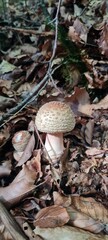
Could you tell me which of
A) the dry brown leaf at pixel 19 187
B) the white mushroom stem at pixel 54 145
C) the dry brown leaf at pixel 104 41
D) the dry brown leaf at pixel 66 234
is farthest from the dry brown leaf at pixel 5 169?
the dry brown leaf at pixel 104 41

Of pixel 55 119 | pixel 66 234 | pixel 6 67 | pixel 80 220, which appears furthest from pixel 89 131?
pixel 6 67

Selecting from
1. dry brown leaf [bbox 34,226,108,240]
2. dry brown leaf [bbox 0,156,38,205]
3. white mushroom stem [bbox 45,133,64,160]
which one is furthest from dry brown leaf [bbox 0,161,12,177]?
dry brown leaf [bbox 34,226,108,240]

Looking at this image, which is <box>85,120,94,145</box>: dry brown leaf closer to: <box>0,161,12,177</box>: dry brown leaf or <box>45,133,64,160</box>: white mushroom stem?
<box>45,133,64,160</box>: white mushroom stem

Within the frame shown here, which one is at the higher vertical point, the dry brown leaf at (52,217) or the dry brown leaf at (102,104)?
the dry brown leaf at (102,104)

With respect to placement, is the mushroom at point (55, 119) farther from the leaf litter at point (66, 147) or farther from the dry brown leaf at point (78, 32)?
the dry brown leaf at point (78, 32)

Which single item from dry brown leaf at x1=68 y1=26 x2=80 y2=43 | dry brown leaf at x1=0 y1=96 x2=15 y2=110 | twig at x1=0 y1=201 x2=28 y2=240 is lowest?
twig at x1=0 y1=201 x2=28 y2=240

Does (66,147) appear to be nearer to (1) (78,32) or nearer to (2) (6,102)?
(2) (6,102)

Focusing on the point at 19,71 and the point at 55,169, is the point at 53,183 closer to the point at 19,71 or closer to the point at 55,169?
the point at 55,169
